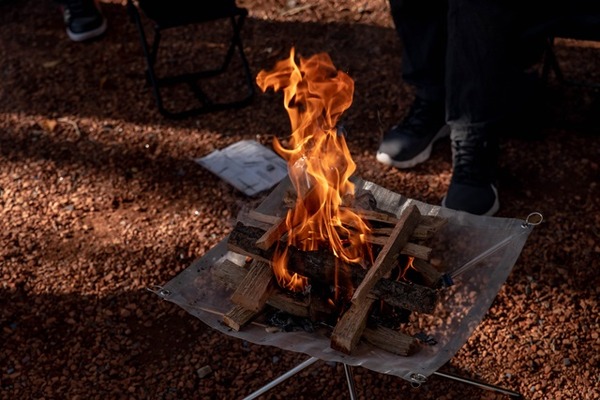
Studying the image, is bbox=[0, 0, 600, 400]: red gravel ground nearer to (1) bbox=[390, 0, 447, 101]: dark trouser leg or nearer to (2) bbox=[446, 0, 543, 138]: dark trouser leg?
(1) bbox=[390, 0, 447, 101]: dark trouser leg

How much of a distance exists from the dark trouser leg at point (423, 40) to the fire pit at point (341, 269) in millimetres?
1070

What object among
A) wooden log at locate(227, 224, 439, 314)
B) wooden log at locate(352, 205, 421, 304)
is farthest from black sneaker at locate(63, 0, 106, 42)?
wooden log at locate(352, 205, 421, 304)

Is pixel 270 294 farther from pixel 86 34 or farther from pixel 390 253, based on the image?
pixel 86 34

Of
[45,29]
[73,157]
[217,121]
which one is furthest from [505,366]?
[45,29]

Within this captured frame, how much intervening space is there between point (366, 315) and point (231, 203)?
164 centimetres

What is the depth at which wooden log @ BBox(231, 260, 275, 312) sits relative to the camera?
2.05 meters

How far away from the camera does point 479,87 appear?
2.97 metres

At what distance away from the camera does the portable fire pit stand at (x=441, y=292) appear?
193cm

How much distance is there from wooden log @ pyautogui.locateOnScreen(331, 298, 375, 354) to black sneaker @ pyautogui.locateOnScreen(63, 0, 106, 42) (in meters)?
3.57

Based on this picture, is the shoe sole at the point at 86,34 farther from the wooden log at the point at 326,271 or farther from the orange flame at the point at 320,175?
the wooden log at the point at 326,271

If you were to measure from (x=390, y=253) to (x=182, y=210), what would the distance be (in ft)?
5.44

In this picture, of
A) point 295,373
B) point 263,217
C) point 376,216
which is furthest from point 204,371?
point 376,216

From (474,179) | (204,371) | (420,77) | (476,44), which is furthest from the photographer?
(420,77)

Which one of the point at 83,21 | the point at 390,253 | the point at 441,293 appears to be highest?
the point at 390,253
